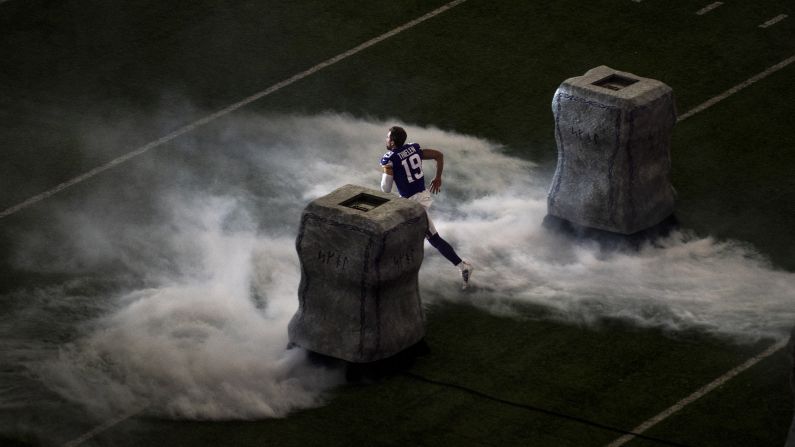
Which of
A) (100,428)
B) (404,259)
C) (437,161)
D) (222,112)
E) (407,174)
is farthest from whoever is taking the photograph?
(222,112)

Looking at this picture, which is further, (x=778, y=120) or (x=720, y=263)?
(x=778, y=120)

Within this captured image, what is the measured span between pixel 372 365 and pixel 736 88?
815cm

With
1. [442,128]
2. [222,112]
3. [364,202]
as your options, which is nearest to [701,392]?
[364,202]

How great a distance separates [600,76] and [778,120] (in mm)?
3782

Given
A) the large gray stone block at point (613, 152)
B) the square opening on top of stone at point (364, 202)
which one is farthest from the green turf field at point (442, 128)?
the square opening on top of stone at point (364, 202)

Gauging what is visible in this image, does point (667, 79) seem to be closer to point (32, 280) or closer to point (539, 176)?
point (539, 176)

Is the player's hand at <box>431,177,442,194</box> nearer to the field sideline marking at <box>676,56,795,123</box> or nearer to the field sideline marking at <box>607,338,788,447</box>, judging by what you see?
the field sideline marking at <box>607,338,788,447</box>

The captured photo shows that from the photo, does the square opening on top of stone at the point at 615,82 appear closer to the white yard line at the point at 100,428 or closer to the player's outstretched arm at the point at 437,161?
the player's outstretched arm at the point at 437,161

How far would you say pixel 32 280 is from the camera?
1717 centimetres

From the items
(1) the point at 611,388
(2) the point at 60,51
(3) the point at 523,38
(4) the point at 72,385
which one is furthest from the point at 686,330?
(2) the point at 60,51

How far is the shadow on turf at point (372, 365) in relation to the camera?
15164 mm

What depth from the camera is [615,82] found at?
59.1 ft

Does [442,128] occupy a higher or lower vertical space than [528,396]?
higher

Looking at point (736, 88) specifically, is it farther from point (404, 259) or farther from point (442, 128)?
point (404, 259)
